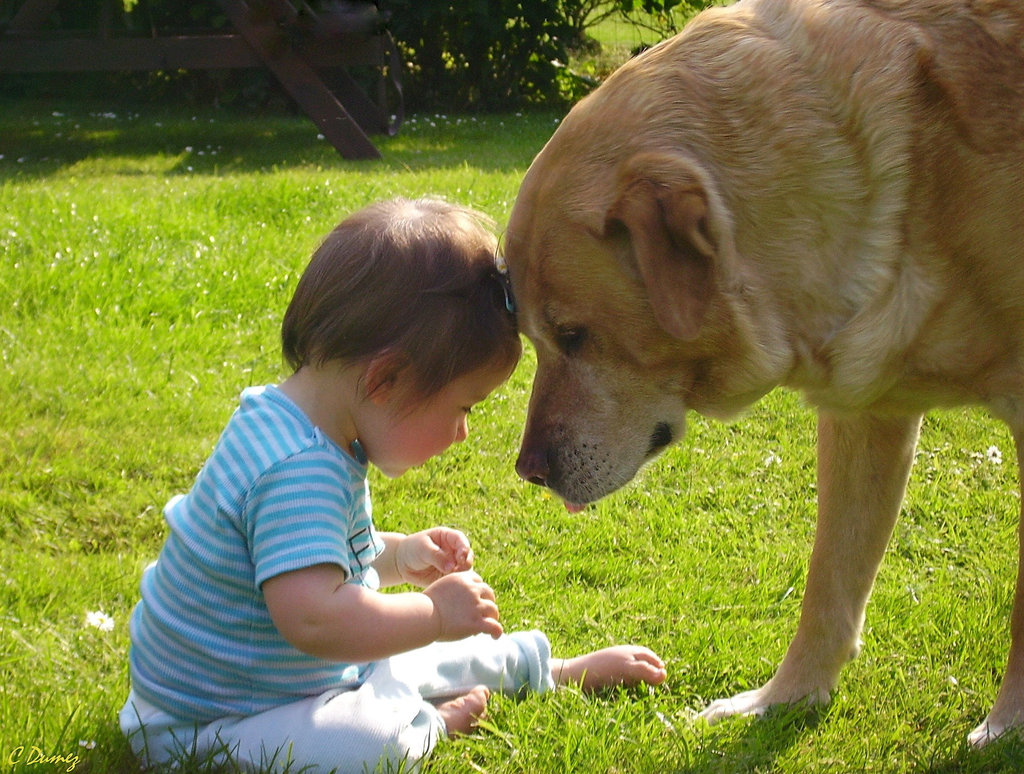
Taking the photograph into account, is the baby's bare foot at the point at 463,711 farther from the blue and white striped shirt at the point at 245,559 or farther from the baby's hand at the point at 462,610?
the baby's hand at the point at 462,610

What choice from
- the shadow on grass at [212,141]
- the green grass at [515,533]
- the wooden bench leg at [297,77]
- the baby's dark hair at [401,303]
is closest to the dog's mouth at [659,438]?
the baby's dark hair at [401,303]

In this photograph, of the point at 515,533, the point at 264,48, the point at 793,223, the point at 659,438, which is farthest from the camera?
the point at 264,48

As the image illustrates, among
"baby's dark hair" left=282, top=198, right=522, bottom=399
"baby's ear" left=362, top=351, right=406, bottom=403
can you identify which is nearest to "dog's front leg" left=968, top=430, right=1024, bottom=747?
"baby's dark hair" left=282, top=198, right=522, bottom=399

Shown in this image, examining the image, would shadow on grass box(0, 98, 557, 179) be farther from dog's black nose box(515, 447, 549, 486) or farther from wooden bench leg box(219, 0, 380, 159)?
dog's black nose box(515, 447, 549, 486)

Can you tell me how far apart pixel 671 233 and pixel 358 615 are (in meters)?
0.95

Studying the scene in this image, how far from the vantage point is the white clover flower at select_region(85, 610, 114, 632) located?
8.86 feet

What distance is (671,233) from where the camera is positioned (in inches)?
86.5

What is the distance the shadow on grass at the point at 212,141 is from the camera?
813 cm

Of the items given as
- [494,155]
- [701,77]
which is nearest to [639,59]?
[701,77]

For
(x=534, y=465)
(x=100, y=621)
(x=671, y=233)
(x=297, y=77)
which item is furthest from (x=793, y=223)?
(x=297, y=77)

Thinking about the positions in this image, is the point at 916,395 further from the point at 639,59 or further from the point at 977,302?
the point at 639,59

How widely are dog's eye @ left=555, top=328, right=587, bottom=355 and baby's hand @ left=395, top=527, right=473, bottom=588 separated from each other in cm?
48

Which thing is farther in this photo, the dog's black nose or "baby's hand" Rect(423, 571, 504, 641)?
the dog's black nose

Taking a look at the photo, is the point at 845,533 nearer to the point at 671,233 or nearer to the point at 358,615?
the point at 671,233
